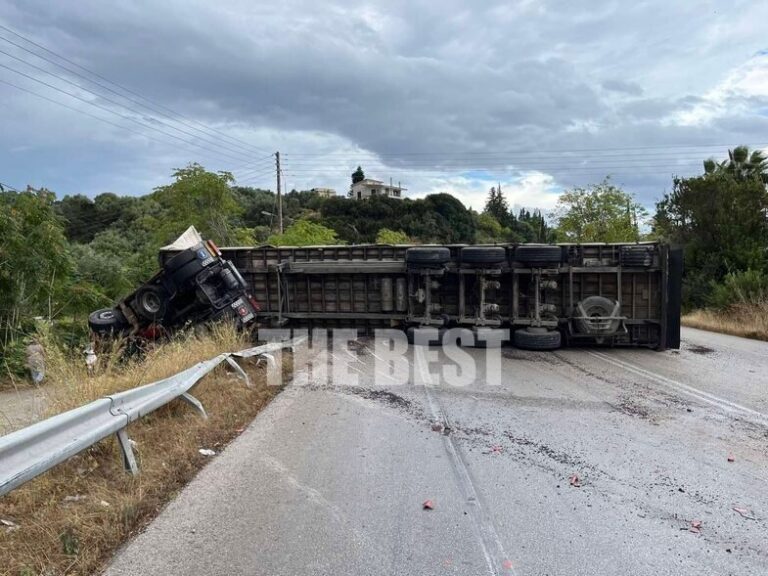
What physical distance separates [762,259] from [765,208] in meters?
2.96

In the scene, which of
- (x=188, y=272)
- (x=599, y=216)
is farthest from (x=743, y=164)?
(x=188, y=272)

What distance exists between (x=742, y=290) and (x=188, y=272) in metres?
19.5

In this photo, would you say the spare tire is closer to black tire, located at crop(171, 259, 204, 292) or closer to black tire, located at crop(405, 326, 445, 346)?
black tire, located at crop(405, 326, 445, 346)

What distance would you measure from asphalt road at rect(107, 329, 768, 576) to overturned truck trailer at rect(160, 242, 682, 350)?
12.4 ft

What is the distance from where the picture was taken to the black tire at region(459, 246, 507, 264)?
1127 cm

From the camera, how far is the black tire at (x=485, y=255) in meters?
11.3

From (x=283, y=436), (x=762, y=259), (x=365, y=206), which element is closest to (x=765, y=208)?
(x=762, y=259)

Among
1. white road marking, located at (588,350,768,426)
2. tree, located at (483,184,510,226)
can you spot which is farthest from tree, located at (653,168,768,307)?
tree, located at (483,184,510,226)

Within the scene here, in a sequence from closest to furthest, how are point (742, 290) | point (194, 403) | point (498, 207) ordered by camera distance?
Answer: point (194, 403) < point (742, 290) < point (498, 207)

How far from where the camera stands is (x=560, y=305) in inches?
454

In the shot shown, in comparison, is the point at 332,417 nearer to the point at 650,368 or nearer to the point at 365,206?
the point at 650,368

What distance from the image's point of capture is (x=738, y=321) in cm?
1694

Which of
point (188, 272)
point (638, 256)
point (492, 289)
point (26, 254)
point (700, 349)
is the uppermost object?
point (26, 254)

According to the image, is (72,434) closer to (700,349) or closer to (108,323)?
(108,323)
